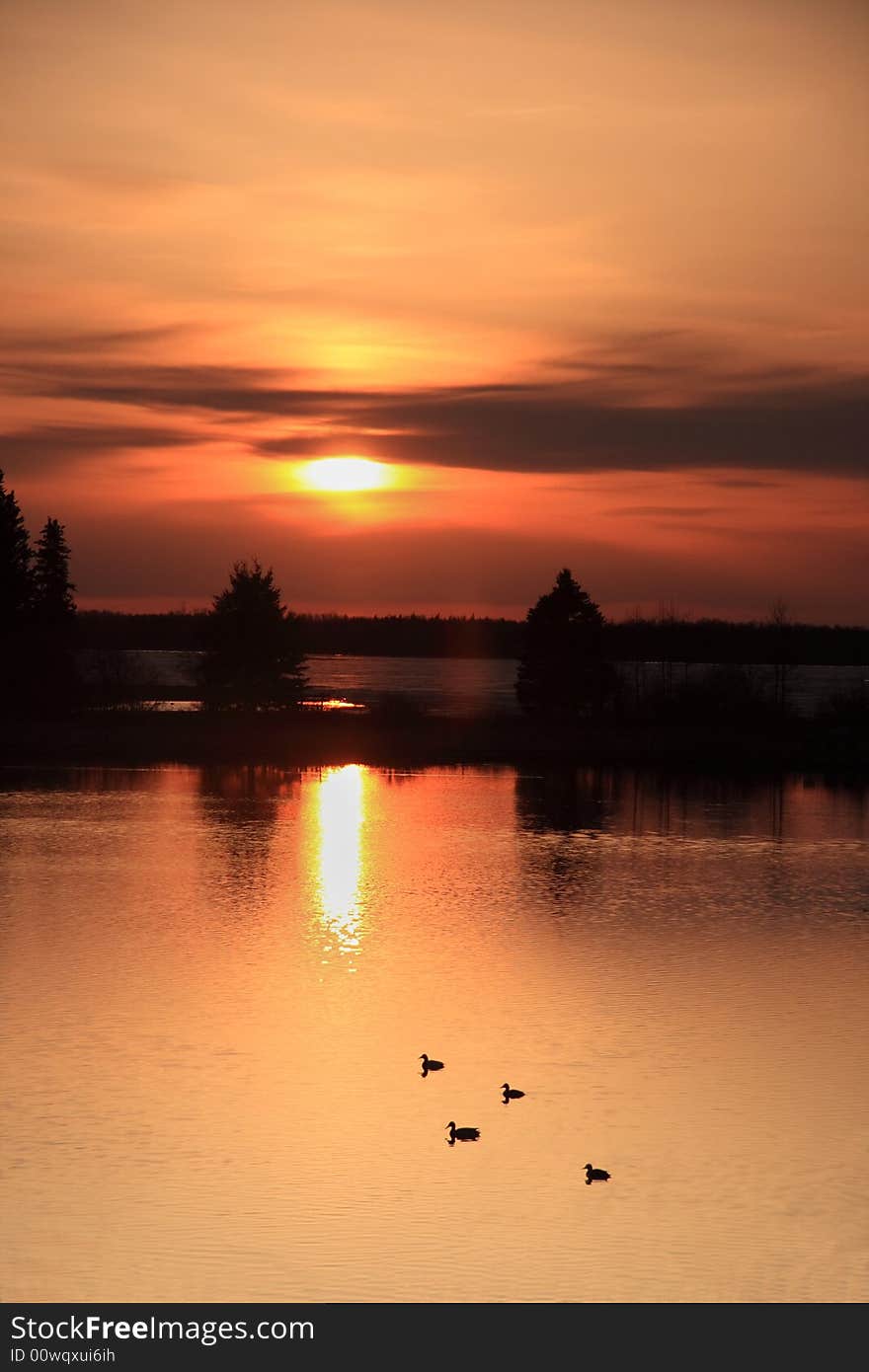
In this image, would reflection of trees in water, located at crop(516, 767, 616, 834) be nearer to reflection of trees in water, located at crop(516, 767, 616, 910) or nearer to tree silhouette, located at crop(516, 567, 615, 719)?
reflection of trees in water, located at crop(516, 767, 616, 910)

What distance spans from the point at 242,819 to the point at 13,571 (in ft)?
169

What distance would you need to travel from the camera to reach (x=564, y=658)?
85.1 m

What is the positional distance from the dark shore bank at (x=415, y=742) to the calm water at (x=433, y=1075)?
104 feet

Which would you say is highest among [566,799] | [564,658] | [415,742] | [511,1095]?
[564,658]

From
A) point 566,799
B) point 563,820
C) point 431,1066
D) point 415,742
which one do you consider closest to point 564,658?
point 415,742

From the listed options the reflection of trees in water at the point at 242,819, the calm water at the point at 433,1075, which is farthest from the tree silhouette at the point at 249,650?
the calm water at the point at 433,1075

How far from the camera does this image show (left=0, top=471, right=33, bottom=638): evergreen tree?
304 feet

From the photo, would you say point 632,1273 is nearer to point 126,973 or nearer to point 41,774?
point 126,973

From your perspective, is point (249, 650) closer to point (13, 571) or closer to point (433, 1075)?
point (13, 571)

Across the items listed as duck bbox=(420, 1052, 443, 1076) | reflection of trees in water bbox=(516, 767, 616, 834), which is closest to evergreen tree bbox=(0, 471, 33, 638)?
reflection of trees in water bbox=(516, 767, 616, 834)

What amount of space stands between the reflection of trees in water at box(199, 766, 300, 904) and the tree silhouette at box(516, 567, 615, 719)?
68.4 ft

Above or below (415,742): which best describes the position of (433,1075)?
below

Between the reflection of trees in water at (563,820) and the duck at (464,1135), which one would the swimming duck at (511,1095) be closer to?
the duck at (464,1135)

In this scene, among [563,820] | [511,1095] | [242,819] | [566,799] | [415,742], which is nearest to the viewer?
[511,1095]
